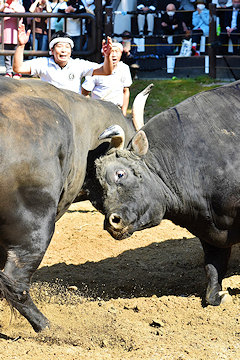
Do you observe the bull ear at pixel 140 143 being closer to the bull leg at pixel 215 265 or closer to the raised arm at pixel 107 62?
the bull leg at pixel 215 265

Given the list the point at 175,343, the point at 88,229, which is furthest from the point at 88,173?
the point at 88,229

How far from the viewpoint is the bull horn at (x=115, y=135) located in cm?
407

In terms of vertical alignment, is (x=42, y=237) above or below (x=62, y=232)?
above

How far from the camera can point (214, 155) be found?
13.6ft

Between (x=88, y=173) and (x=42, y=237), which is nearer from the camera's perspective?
(x=42, y=237)

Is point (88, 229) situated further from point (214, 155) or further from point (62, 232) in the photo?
point (214, 155)

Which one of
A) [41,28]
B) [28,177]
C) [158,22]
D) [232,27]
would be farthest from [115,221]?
[158,22]

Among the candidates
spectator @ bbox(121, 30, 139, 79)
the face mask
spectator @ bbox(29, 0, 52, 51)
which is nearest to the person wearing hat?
the face mask

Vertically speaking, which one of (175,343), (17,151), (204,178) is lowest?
(175,343)

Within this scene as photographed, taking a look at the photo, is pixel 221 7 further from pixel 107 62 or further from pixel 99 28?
pixel 107 62

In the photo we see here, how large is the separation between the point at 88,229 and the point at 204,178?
2.96 m

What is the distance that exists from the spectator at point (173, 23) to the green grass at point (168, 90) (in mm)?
1181

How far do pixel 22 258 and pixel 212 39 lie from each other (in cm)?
1042

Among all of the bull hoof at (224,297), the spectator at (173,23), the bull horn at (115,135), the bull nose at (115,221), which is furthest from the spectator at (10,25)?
the bull hoof at (224,297)
